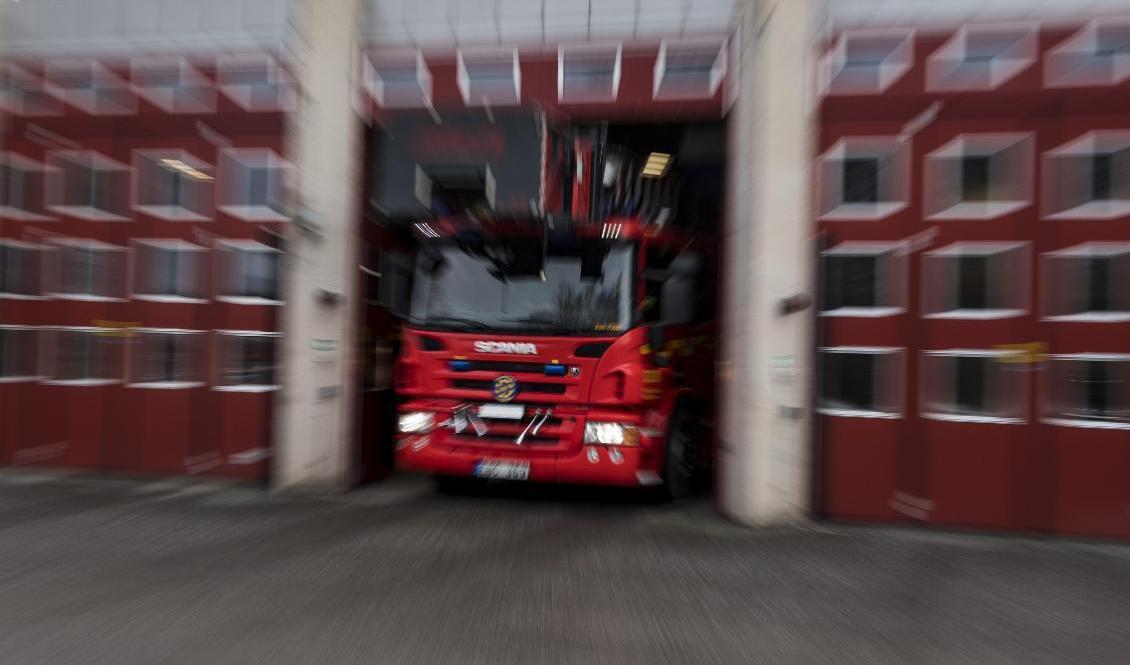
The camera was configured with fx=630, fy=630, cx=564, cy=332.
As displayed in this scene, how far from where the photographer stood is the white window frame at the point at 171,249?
19.0ft

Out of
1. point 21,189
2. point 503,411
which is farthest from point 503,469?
point 21,189

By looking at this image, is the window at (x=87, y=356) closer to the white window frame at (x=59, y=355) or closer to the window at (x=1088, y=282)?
the white window frame at (x=59, y=355)

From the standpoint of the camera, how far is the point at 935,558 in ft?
13.5

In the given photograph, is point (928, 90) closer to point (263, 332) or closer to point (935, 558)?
point (935, 558)

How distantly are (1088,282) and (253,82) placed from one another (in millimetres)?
6879

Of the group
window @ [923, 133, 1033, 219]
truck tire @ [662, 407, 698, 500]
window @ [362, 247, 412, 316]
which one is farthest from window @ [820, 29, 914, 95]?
window @ [362, 247, 412, 316]

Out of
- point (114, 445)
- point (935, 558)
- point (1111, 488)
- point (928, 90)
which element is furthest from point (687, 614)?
point (114, 445)

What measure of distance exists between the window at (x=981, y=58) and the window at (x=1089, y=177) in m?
0.67

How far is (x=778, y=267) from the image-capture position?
4.74 m

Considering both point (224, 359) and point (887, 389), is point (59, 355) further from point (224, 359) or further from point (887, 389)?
point (887, 389)

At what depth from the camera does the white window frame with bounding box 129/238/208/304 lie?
580cm

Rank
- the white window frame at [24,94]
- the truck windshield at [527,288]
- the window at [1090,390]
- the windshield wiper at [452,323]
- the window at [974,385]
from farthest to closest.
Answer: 1. the white window frame at [24,94]
2. the windshield wiper at [452,323]
3. the truck windshield at [527,288]
4. the window at [974,385]
5. the window at [1090,390]

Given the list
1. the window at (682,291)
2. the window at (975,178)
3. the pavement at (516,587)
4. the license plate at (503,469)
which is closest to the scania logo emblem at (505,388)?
the license plate at (503,469)

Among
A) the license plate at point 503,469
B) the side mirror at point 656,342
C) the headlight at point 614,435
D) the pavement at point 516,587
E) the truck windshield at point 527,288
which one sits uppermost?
the truck windshield at point 527,288
